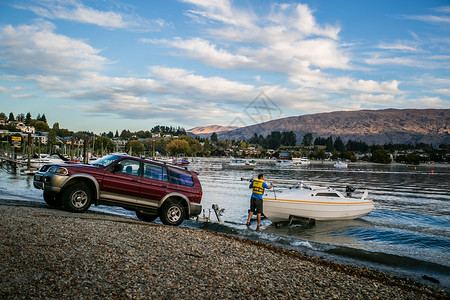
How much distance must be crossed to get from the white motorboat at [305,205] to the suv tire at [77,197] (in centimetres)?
863

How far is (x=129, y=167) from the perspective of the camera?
1266cm

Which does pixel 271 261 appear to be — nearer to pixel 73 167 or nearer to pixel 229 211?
pixel 73 167

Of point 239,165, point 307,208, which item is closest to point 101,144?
point 239,165

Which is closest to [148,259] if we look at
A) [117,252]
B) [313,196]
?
[117,252]

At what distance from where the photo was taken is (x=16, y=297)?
190 inches

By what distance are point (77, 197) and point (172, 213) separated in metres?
3.37

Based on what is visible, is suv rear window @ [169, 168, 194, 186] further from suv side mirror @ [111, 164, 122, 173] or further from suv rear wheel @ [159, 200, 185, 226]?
suv side mirror @ [111, 164, 122, 173]

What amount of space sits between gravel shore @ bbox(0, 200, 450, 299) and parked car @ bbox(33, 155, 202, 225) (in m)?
1.81

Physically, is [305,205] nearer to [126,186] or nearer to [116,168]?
[126,186]

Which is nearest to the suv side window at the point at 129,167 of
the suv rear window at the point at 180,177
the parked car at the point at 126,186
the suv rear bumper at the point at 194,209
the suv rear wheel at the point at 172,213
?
the parked car at the point at 126,186

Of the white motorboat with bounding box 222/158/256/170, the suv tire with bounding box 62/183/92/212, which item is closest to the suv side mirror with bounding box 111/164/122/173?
the suv tire with bounding box 62/183/92/212

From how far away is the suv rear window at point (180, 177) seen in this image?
43.0ft

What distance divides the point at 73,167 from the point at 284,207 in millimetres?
10113

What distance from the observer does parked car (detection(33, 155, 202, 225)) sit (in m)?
11.9
